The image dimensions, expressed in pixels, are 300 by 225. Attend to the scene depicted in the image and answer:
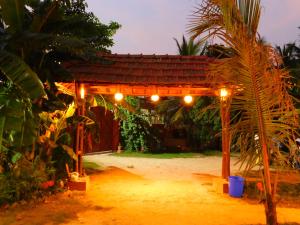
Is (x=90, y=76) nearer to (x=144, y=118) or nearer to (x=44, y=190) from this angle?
(x=44, y=190)

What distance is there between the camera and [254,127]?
4906 mm

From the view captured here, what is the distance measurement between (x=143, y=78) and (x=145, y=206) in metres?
3.31

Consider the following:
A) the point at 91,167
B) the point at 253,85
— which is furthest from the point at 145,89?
the point at 253,85

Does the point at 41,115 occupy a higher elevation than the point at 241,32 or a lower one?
lower

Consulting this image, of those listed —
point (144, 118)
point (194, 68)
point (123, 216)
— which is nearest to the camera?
point (123, 216)

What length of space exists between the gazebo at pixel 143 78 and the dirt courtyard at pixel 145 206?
1.14 meters

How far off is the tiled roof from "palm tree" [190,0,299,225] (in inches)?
169

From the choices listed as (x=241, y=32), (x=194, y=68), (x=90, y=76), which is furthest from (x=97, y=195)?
(x=241, y=32)

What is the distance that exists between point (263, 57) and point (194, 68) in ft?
16.4

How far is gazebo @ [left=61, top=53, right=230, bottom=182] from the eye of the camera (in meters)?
9.24

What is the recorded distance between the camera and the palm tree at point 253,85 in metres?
4.69

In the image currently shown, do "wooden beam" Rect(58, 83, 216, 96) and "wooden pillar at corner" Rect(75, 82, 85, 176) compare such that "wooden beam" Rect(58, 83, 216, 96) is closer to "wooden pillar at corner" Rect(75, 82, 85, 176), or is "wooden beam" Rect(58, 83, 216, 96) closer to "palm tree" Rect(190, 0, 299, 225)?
"wooden pillar at corner" Rect(75, 82, 85, 176)

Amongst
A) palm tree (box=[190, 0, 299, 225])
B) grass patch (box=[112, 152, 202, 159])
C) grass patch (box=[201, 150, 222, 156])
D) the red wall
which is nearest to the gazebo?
palm tree (box=[190, 0, 299, 225])

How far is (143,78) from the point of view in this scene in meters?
9.35
